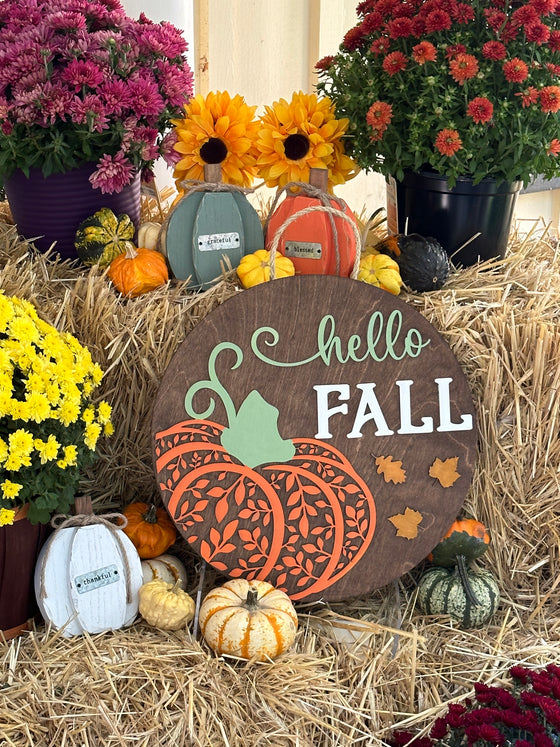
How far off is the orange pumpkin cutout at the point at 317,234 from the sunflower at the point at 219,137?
12cm

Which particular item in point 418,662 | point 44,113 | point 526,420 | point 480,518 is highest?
point 44,113

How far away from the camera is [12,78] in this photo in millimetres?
1388

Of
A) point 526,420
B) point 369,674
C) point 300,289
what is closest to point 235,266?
point 300,289

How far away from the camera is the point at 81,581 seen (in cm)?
128

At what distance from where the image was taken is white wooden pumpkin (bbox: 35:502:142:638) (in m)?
1.28

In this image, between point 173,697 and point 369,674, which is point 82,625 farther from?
point 369,674

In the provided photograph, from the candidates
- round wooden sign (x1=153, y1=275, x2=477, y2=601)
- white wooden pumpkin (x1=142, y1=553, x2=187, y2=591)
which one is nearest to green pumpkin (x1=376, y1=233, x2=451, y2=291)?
round wooden sign (x1=153, y1=275, x2=477, y2=601)

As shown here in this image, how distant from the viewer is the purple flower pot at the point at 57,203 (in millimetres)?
1505

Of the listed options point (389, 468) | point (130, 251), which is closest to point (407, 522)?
point (389, 468)

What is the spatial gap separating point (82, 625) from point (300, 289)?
663 millimetres

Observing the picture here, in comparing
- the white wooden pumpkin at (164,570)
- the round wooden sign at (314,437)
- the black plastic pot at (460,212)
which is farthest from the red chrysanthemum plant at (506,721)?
the black plastic pot at (460,212)

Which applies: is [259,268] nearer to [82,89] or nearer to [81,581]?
[82,89]

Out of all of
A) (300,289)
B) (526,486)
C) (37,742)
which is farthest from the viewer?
(526,486)

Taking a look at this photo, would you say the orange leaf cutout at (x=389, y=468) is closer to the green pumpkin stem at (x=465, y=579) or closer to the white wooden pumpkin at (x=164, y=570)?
the green pumpkin stem at (x=465, y=579)
